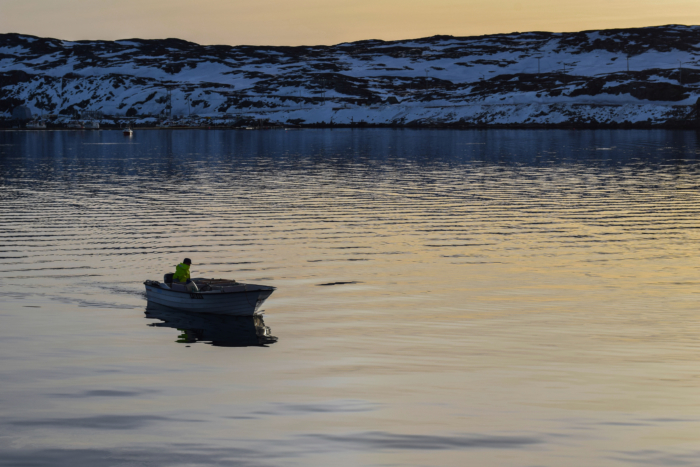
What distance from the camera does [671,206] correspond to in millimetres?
70750

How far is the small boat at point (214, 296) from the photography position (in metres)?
32.0

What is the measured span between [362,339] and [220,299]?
6.70m

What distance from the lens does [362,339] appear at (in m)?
29.1

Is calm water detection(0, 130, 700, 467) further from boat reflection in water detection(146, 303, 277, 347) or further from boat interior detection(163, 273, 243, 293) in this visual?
boat interior detection(163, 273, 243, 293)

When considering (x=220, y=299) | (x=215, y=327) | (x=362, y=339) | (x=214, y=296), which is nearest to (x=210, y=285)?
(x=214, y=296)

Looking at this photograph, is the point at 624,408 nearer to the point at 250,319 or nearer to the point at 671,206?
the point at 250,319

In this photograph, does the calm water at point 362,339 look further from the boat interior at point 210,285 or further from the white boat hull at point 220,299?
the boat interior at point 210,285

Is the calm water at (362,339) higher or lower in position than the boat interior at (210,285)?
lower

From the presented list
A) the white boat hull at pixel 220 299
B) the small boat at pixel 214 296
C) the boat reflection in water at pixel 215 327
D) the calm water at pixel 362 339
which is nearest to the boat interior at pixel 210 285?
the small boat at pixel 214 296

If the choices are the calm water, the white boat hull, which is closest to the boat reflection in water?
the calm water

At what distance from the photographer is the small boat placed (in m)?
32.0

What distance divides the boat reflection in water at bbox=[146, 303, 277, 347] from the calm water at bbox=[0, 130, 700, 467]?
13cm

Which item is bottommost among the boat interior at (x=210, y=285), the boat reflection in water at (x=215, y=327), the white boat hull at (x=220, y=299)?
the boat reflection in water at (x=215, y=327)

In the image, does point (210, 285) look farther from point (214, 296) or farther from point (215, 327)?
point (215, 327)
